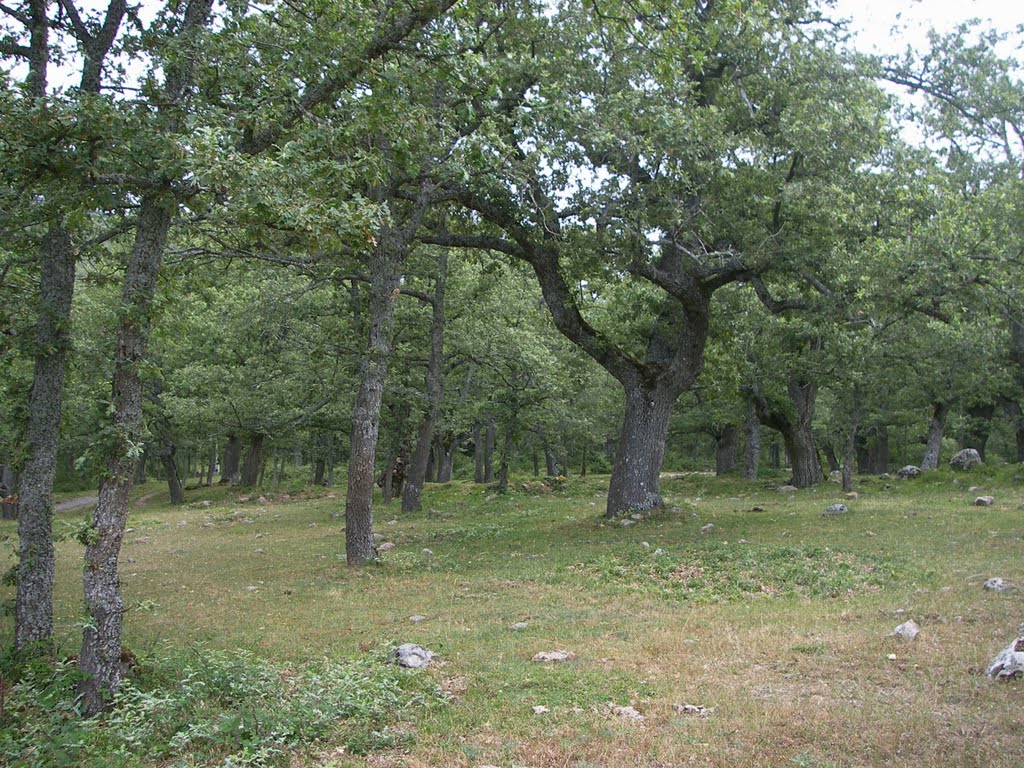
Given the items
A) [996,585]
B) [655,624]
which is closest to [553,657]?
[655,624]

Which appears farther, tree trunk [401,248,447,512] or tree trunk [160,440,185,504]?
tree trunk [160,440,185,504]

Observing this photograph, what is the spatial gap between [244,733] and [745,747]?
10.8 feet

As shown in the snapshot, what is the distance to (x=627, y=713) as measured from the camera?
564 cm

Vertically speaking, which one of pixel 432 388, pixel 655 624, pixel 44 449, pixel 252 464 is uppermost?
pixel 432 388

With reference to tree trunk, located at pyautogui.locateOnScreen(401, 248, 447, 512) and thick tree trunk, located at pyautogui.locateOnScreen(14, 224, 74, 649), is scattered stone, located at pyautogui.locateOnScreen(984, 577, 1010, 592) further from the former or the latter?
tree trunk, located at pyautogui.locateOnScreen(401, 248, 447, 512)

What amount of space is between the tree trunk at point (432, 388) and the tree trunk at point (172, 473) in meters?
14.3

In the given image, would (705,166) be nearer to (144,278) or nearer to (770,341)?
(770,341)

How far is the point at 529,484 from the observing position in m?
30.9

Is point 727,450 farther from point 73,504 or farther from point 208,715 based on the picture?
point 208,715

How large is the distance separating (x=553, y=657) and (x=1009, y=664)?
11.9 ft

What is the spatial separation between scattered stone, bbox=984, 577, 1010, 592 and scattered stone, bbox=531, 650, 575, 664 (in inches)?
215

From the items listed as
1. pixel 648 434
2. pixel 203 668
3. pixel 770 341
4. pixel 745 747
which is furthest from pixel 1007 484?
pixel 203 668

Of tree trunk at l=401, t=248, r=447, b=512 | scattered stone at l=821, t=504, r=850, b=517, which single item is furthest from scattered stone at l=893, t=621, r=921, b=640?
tree trunk at l=401, t=248, r=447, b=512

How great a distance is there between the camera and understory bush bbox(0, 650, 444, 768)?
4973 millimetres
